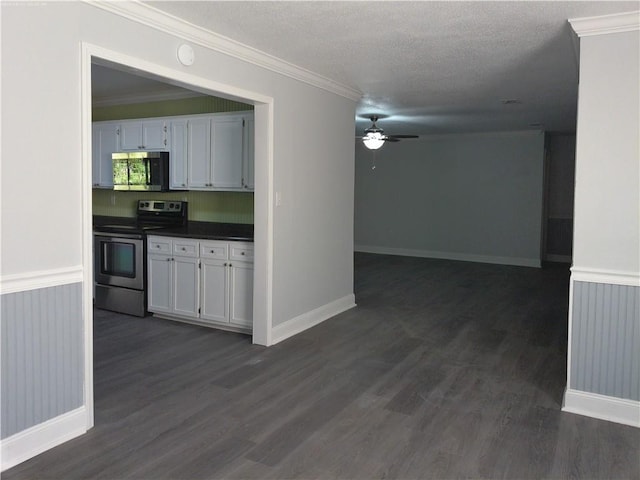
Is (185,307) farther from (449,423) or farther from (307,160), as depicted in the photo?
(449,423)

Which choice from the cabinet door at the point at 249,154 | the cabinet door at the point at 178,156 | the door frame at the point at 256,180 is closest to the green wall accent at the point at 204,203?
the cabinet door at the point at 178,156

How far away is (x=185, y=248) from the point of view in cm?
513

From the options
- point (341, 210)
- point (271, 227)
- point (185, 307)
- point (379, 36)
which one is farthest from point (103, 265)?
point (379, 36)

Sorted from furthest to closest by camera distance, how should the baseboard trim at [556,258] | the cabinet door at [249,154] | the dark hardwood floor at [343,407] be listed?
the baseboard trim at [556,258] → the cabinet door at [249,154] → the dark hardwood floor at [343,407]

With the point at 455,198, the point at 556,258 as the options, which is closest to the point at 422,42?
the point at 455,198

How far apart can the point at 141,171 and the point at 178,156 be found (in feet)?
1.73

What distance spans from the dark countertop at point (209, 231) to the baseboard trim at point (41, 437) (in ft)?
7.52

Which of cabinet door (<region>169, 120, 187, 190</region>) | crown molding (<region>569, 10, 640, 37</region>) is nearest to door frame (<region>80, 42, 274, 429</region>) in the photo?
cabinet door (<region>169, 120, 187, 190</region>)

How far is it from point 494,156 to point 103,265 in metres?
7.13

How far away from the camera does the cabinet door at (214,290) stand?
194 inches

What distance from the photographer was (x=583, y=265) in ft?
10.7

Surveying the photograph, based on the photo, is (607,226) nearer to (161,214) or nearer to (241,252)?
(241,252)

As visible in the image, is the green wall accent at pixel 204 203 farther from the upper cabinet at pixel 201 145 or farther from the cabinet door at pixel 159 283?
the cabinet door at pixel 159 283

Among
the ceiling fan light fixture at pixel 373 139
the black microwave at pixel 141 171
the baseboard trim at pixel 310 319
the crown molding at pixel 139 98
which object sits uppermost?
the crown molding at pixel 139 98
